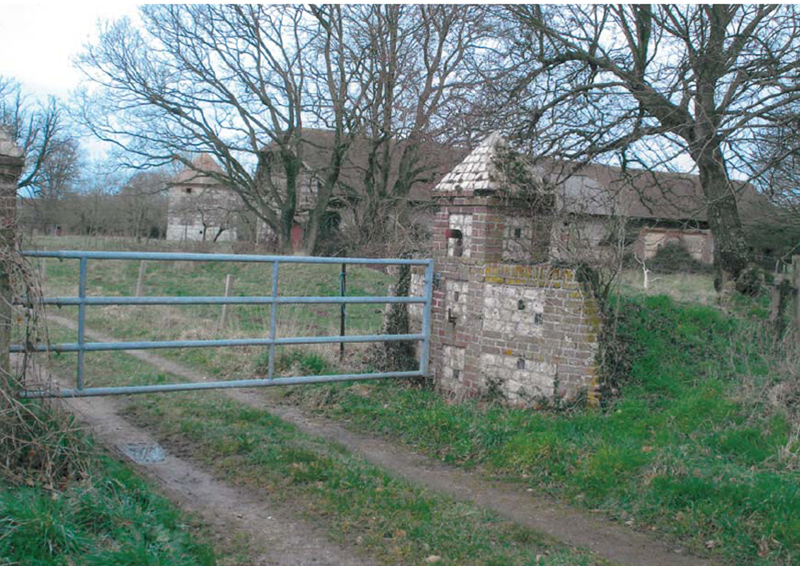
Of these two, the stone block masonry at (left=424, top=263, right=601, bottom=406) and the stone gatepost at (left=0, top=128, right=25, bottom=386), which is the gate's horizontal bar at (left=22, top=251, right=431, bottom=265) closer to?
the stone gatepost at (left=0, top=128, right=25, bottom=386)

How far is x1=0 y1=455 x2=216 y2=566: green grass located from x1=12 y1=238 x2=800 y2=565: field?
104 cm

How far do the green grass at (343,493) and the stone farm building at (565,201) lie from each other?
315 cm

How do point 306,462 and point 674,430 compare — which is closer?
point 306,462

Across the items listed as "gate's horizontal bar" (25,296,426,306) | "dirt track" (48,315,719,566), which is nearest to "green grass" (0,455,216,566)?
"dirt track" (48,315,719,566)

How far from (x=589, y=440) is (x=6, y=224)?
15.7ft

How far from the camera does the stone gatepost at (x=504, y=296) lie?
6.96m

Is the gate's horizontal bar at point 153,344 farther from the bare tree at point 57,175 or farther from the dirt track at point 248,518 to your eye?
the bare tree at point 57,175

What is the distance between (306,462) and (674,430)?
3173mm

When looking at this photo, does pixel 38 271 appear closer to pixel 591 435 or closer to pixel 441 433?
pixel 441 433

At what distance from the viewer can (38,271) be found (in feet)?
16.6

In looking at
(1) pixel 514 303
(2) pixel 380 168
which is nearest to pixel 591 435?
(1) pixel 514 303

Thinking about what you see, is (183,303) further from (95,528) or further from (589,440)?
(589,440)

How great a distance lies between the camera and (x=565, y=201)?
7.80 meters

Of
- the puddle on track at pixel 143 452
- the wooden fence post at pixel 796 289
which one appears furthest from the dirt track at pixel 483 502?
the wooden fence post at pixel 796 289
